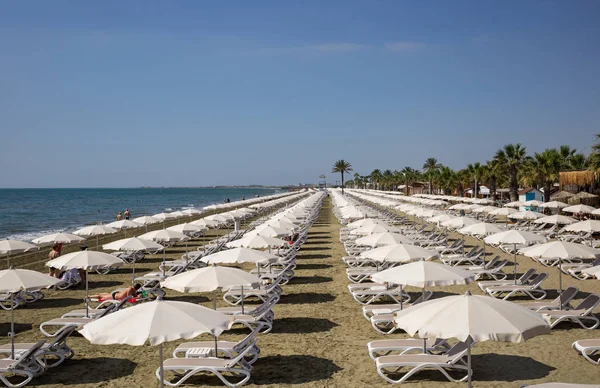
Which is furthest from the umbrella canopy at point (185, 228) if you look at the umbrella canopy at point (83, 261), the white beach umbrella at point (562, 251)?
the white beach umbrella at point (562, 251)

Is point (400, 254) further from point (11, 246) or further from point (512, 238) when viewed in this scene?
point (11, 246)

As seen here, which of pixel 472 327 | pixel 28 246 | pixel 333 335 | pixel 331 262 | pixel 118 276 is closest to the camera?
pixel 472 327

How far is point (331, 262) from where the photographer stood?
55.9 ft

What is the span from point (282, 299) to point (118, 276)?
21.4ft

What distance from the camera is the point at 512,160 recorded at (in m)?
38.5

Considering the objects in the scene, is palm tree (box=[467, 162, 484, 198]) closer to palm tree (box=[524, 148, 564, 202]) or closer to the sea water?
palm tree (box=[524, 148, 564, 202])

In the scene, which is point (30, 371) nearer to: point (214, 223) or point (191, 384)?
point (191, 384)

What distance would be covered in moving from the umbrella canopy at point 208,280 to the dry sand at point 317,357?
1.27 metres

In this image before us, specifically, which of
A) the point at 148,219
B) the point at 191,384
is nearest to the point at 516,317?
the point at 191,384

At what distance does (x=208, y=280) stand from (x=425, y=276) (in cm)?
339

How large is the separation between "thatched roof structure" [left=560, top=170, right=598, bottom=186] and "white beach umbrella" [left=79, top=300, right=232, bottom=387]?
27563 mm

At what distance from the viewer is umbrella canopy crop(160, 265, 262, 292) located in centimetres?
734

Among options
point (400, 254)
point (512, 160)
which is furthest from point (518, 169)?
point (400, 254)

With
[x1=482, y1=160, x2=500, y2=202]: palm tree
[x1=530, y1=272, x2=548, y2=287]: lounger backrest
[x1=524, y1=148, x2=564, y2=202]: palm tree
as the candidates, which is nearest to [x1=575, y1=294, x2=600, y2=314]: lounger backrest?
[x1=530, y1=272, x2=548, y2=287]: lounger backrest
